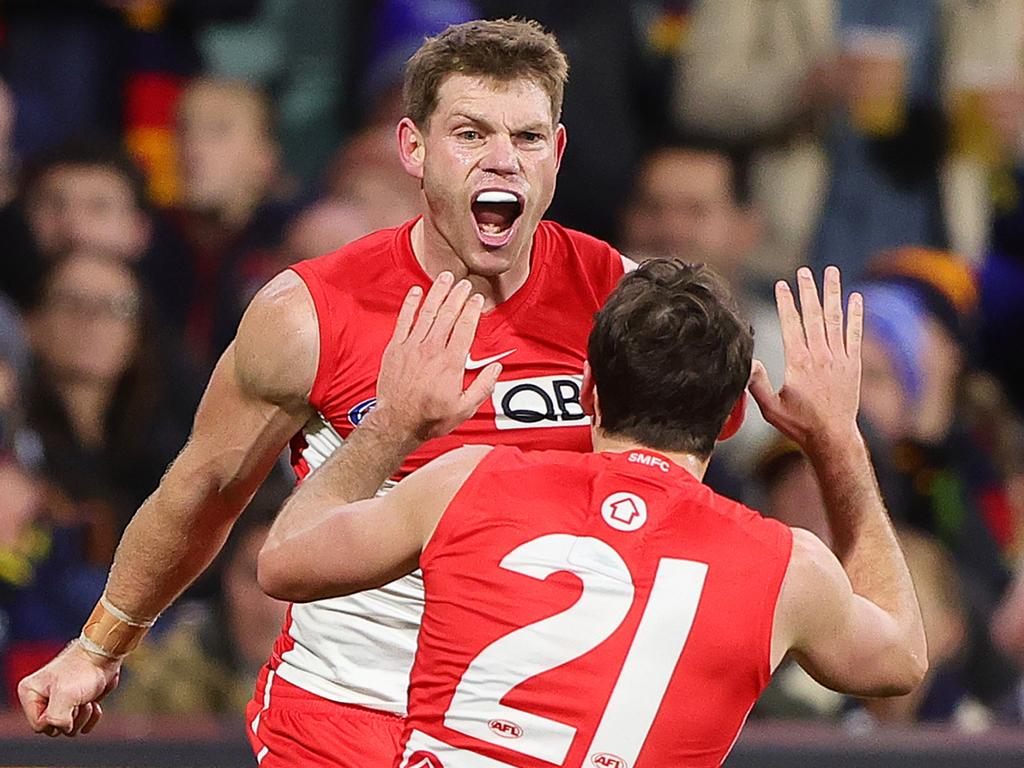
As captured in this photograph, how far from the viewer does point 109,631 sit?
11.3ft

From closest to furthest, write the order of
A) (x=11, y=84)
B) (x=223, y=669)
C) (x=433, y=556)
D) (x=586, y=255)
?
(x=433, y=556)
(x=586, y=255)
(x=223, y=669)
(x=11, y=84)

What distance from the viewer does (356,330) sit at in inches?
124

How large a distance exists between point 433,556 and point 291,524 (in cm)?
25

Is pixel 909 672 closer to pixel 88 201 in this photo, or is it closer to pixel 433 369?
pixel 433 369

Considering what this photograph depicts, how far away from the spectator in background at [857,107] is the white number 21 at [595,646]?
12.0ft

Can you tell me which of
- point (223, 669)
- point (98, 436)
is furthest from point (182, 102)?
point (223, 669)

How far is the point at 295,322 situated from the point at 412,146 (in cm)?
37

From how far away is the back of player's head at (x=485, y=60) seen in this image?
3.14 metres

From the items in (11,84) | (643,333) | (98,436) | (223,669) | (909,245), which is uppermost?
(643,333)

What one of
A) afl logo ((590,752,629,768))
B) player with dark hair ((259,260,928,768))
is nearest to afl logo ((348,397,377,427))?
player with dark hair ((259,260,928,768))

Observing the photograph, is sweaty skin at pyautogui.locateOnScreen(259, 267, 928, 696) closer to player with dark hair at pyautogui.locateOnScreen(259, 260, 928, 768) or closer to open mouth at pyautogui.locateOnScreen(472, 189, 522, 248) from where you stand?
player with dark hair at pyautogui.locateOnScreen(259, 260, 928, 768)

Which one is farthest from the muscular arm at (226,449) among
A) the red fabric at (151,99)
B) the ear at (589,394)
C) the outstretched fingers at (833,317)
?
the red fabric at (151,99)

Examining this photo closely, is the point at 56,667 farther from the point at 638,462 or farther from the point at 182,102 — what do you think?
the point at 182,102

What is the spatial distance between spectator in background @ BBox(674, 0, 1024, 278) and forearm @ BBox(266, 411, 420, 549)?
137 inches
